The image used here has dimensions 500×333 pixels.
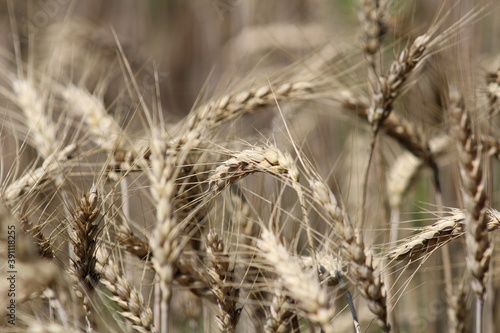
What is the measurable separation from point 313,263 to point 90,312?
1.33 ft

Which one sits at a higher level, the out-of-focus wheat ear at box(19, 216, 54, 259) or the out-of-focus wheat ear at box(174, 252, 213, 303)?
the out-of-focus wheat ear at box(19, 216, 54, 259)

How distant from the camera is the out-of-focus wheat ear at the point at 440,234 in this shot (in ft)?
3.14

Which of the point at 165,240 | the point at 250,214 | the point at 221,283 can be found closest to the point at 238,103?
the point at 250,214

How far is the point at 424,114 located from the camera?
A: 5.34 feet

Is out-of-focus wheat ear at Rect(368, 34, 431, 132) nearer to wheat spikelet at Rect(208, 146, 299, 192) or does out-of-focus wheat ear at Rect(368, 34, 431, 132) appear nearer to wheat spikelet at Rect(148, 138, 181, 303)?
wheat spikelet at Rect(208, 146, 299, 192)

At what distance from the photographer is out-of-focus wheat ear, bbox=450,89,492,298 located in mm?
831

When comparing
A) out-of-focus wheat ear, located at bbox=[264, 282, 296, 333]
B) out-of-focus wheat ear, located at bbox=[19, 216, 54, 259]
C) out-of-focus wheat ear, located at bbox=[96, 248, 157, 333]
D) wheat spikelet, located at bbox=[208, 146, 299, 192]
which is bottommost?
out-of-focus wheat ear, located at bbox=[264, 282, 296, 333]

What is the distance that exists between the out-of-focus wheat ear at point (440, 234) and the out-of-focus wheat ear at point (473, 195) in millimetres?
105

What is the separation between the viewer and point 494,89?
48.9 inches

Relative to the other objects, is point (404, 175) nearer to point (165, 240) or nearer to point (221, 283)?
point (221, 283)

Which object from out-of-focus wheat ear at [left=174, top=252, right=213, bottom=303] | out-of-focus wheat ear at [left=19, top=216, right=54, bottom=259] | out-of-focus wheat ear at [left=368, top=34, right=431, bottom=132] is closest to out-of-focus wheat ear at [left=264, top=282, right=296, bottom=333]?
out-of-focus wheat ear at [left=174, top=252, right=213, bottom=303]

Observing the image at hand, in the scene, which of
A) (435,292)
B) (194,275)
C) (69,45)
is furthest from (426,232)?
(69,45)

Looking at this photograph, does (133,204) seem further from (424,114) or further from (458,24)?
(458,24)

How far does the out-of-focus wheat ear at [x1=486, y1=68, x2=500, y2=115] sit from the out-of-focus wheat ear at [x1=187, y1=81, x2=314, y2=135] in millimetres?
438
